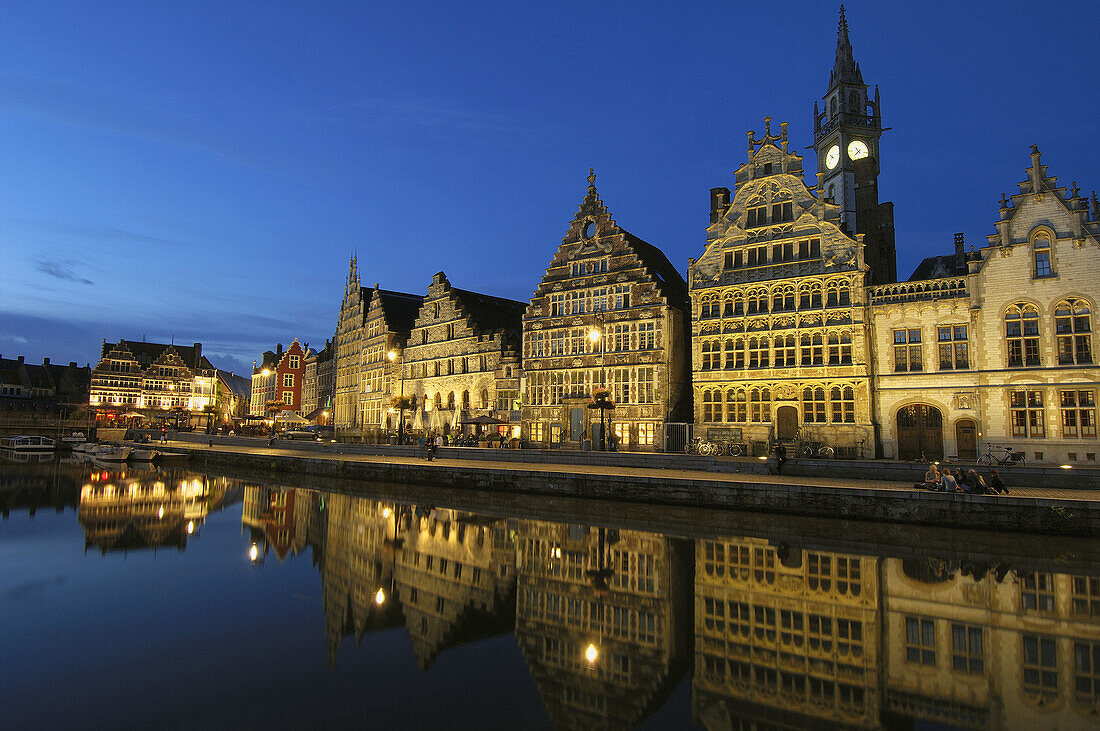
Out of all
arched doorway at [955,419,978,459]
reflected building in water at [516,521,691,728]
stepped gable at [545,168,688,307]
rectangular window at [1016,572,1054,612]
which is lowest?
reflected building in water at [516,521,691,728]

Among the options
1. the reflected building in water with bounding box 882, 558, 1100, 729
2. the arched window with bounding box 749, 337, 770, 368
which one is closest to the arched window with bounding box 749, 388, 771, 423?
the arched window with bounding box 749, 337, 770, 368

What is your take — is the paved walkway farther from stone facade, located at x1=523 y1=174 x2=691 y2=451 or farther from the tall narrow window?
the tall narrow window

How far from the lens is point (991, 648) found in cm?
904

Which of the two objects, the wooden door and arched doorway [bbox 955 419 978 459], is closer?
arched doorway [bbox 955 419 978 459]

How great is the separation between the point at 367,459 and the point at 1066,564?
97.7ft

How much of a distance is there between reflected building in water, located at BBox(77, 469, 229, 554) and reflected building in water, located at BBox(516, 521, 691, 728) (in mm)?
Result: 10915

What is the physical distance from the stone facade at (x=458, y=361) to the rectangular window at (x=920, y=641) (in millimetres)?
32191

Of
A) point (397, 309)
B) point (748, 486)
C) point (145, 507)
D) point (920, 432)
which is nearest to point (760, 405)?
point (920, 432)

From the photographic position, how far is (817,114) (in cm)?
5166

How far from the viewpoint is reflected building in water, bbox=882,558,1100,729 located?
7.14m

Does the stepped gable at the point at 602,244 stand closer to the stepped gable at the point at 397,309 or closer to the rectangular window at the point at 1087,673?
the stepped gable at the point at 397,309

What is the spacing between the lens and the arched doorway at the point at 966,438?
28625mm

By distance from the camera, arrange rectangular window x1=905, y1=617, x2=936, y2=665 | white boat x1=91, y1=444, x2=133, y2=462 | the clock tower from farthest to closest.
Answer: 1. white boat x1=91, y1=444, x2=133, y2=462
2. the clock tower
3. rectangular window x1=905, y1=617, x2=936, y2=665

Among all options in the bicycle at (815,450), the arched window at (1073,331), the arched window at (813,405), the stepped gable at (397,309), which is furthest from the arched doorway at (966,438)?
the stepped gable at (397,309)
